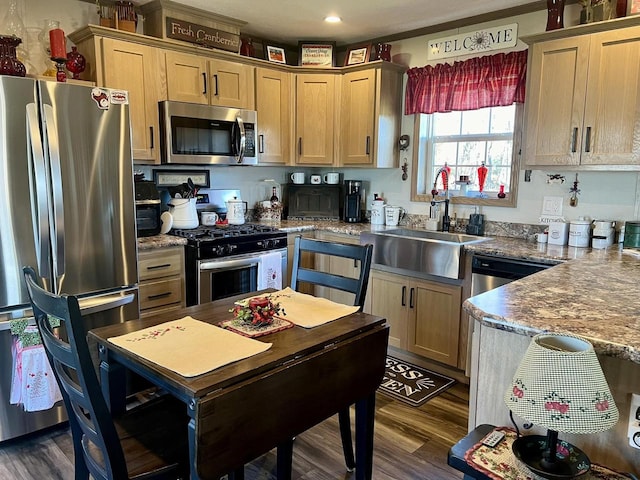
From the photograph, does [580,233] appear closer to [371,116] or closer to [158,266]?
[371,116]

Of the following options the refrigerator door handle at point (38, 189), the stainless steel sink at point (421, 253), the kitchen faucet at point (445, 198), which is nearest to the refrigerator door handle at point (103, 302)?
the refrigerator door handle at point (38, 189)

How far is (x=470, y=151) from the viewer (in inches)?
151

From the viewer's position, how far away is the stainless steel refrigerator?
91.3 inches

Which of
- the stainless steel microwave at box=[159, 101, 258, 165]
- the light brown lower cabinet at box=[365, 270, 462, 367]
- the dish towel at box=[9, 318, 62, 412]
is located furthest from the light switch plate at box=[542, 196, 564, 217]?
the dish towel at box=[9, 318, 62, 412]

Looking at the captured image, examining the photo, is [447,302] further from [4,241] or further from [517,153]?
[4,241]

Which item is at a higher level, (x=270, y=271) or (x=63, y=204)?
(x=63, y=204)

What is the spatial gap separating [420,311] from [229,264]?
141 cm

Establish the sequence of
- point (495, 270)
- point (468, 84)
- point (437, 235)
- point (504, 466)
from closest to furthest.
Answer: point (504, 466) < point (495, 270) < point (468, 84) < point (437, 235)

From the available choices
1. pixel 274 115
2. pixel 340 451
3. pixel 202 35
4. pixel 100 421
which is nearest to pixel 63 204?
pixel 100 421

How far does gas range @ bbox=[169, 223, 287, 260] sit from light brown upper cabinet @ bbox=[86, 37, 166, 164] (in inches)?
24.9

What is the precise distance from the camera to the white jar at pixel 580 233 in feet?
9.98

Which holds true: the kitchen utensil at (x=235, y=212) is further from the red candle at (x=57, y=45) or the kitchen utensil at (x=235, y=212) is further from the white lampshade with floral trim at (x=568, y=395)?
the white lampshade with floral trim at (x=568, y=395)

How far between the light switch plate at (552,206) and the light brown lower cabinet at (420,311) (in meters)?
0.89

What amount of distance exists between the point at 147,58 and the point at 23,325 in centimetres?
193
